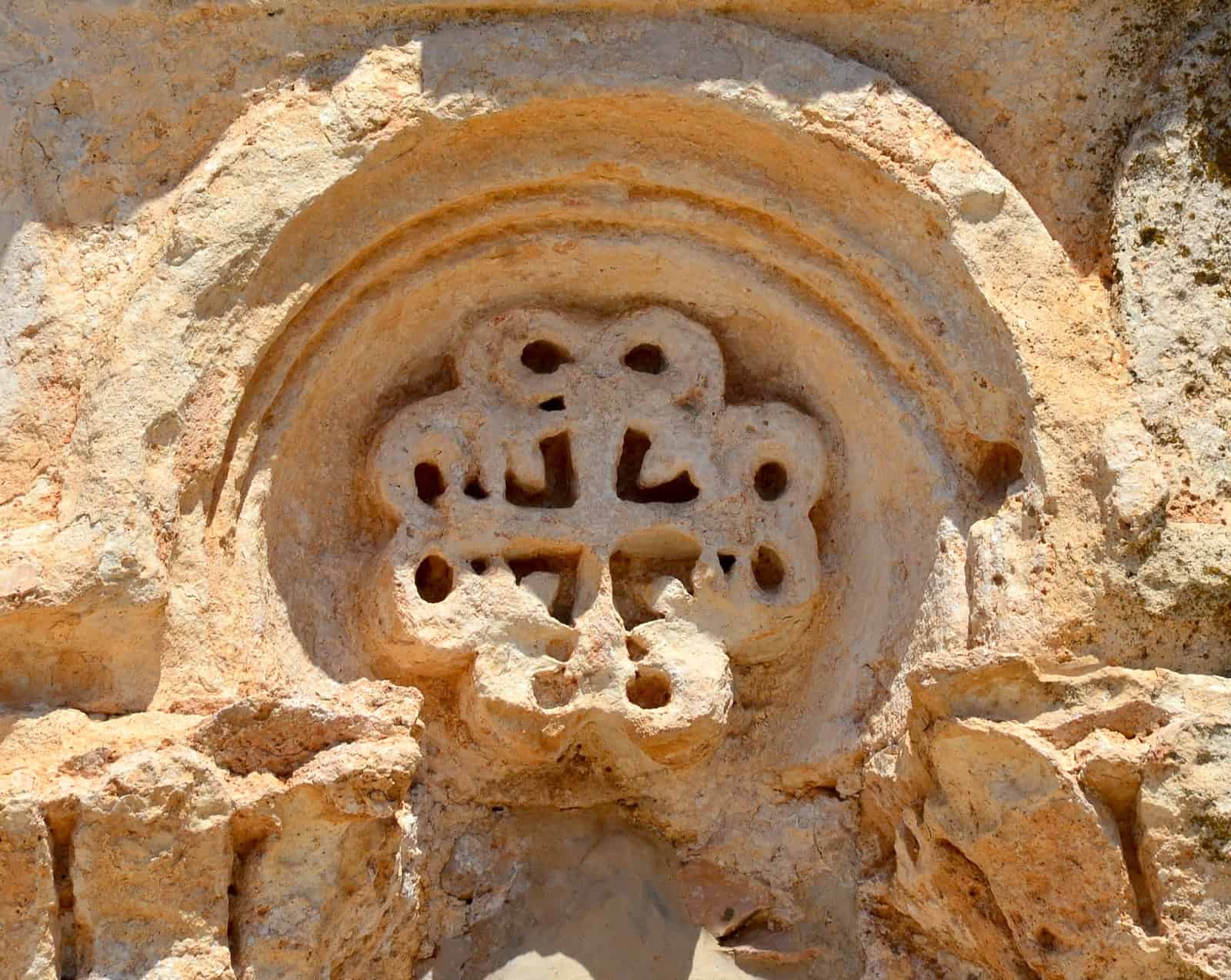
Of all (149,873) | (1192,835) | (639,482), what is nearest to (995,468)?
(639,482)

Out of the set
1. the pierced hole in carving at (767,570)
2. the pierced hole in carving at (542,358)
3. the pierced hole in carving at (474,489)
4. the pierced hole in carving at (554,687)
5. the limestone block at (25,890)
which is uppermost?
the pierced hole in carving at (542,358)

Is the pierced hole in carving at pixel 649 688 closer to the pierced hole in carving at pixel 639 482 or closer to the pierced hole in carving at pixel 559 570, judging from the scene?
the pierced hole in carving at pixel 559 570

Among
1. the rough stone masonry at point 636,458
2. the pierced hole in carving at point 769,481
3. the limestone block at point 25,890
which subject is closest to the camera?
the limestone block at point 25,890

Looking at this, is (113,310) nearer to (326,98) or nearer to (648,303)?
(326,98)

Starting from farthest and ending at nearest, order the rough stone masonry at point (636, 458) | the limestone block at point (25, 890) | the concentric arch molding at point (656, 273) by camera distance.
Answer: the concentric arch molding at point (656, 273), the rough stone masonry at point (636, 458), the limestone block at point (25, 890)

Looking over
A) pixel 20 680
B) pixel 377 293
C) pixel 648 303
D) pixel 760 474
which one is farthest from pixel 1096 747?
pixel 20 680

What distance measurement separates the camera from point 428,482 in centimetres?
350

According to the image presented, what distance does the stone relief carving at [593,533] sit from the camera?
3.28 metres

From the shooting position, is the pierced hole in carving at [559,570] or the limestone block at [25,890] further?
the pierced hole in carving at [559,570]

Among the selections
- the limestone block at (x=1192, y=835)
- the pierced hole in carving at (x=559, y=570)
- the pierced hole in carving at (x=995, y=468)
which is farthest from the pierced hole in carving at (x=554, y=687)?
the limestone block at (x=1192, y=835)

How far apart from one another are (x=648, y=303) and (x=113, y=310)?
997 millimetres

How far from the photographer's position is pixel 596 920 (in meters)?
3.32

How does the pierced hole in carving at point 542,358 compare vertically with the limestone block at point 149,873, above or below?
above

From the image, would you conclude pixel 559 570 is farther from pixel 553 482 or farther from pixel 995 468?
pixel 995 468
